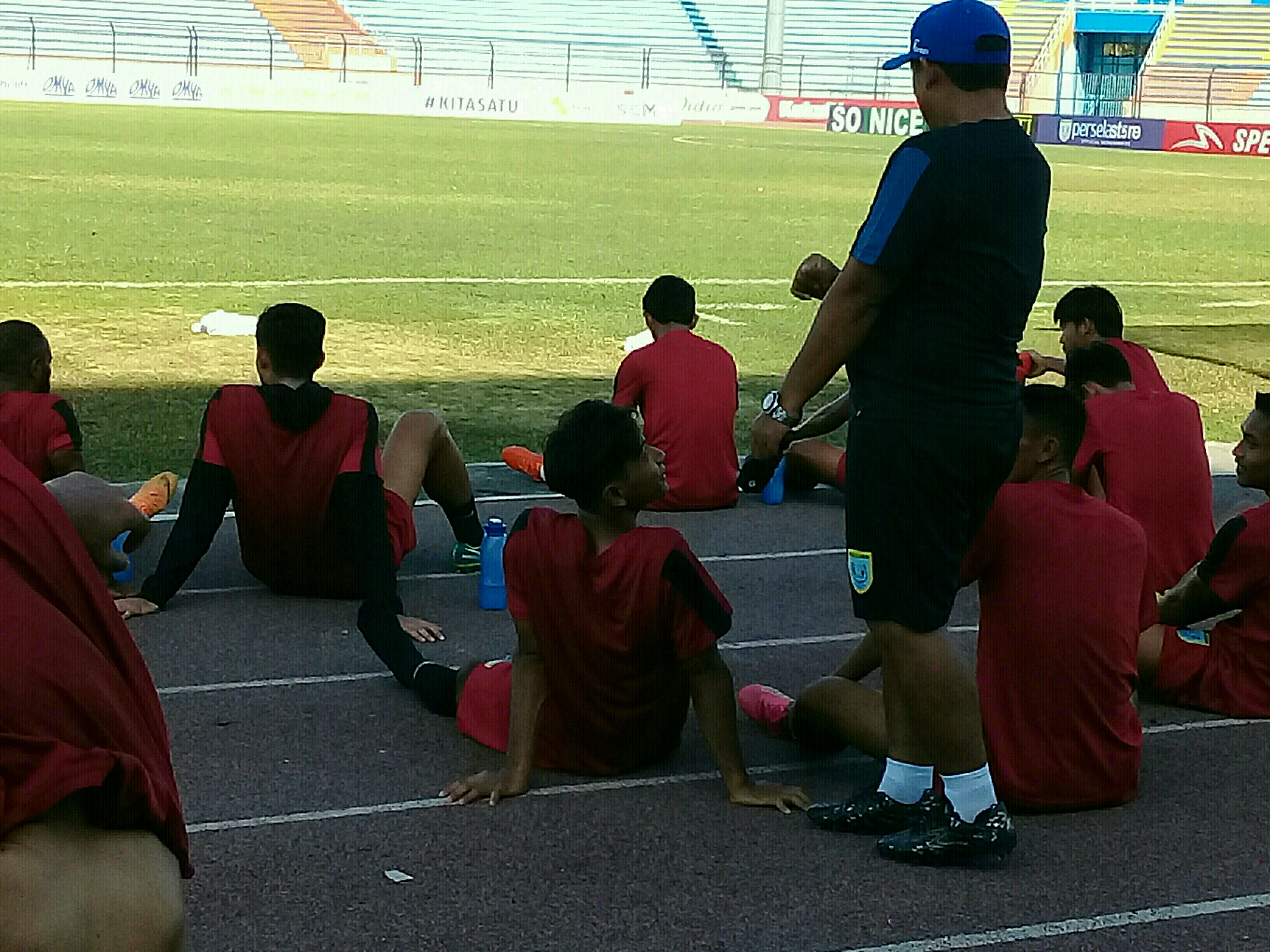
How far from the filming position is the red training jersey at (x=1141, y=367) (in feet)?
21.8

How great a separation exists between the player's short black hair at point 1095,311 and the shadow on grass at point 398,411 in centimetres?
288

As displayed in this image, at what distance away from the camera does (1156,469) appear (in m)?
5.86

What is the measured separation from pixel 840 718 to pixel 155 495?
134 inches

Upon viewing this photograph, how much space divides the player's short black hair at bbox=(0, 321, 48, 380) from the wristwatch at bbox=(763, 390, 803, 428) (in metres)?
3.30

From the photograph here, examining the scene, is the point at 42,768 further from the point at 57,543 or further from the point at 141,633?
the point at 141,633

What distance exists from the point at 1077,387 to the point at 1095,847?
2.26 meters

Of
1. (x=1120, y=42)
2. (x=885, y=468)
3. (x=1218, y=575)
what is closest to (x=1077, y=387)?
(x=1218, y=575)

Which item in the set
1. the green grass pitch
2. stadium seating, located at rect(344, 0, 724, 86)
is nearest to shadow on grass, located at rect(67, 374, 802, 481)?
the green grass pitch

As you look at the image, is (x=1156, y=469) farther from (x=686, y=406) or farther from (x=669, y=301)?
(x=669, y=301)

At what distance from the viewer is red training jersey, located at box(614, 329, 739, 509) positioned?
7770mm

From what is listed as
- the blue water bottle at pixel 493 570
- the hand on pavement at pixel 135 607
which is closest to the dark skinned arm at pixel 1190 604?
the blue water bottle at pixel 493 570

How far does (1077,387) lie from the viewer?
615 cm

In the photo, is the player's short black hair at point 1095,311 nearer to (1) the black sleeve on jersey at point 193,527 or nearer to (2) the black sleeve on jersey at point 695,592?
(2) the black sleeve on jersey at point 695,592

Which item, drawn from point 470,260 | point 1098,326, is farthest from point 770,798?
point 470,260
